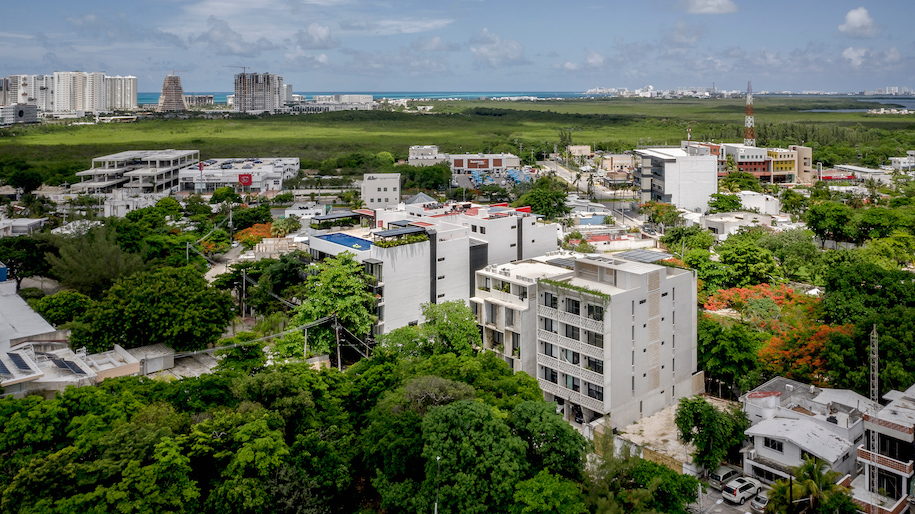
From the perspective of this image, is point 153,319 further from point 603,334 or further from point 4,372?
point 603,334

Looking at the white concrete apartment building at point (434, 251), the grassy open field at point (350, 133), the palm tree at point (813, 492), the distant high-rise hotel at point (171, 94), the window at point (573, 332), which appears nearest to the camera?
the palm tree at point (813, 492)

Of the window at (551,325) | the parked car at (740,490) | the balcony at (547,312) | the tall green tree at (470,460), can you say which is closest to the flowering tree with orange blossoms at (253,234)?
the balcony at (547,312)

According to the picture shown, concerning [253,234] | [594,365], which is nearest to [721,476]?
[594,365]

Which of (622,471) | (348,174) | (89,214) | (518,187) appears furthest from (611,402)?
(348,174)

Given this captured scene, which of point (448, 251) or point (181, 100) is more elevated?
point (181, 100)

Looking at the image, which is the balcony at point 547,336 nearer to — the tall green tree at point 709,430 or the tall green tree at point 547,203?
the tall green tree at point 709,430

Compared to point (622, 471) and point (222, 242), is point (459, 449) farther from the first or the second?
point (222, 242)
